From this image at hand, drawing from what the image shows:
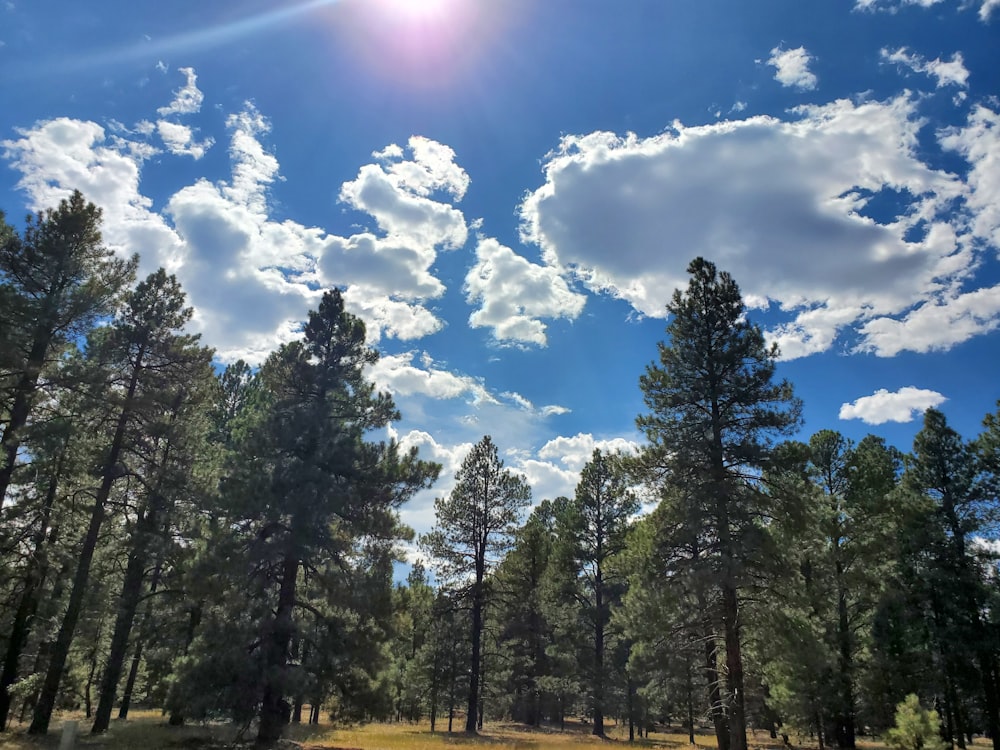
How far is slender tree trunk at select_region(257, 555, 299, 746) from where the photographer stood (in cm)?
1440

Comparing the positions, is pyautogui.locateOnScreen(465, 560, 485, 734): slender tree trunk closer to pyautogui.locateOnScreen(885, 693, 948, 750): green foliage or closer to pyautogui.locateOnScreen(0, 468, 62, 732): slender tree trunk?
pyautogui.locateOnScreen(885, 693, 948, 750): green foliage

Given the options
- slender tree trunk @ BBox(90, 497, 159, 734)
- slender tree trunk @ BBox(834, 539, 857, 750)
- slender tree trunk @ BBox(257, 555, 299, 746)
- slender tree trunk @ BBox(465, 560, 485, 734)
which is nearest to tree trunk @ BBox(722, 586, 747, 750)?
slender tree trunk @ BBox(834, 539, 857, 750)

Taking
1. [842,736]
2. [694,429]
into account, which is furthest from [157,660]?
[842,736]

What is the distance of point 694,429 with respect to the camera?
685 inches

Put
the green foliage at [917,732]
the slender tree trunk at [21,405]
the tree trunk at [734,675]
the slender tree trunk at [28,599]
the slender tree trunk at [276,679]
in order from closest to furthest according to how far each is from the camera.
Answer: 1. the slender tree trunk at [276,679]
2. the slender tree trunk at [21,405]
3. the tree trunk at [734,675]
4. the slender tree trunk at [28,599]
5. the green foliage at [917,732]

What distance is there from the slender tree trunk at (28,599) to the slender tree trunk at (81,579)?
995 millimetres

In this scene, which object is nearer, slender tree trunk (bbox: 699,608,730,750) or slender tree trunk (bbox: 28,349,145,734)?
slender tree trunk (bbox: 28,349,145,734)

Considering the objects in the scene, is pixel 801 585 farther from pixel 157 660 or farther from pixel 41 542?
pixel 41 542

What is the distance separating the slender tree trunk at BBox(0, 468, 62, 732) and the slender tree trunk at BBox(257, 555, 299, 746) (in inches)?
287

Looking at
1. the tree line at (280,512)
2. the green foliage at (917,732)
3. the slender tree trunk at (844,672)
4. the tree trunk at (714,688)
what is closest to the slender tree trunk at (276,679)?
the tree line at (280,512)

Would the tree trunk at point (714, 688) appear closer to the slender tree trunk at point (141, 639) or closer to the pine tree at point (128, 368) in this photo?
the slender tree trunk at point (141, 639)

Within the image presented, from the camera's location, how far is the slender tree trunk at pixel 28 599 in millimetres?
16469

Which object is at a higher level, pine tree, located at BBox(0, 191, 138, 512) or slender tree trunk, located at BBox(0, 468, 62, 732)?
pine tree, located at BBox(0, 191, 138, 512)

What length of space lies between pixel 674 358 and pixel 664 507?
468 centimetres
